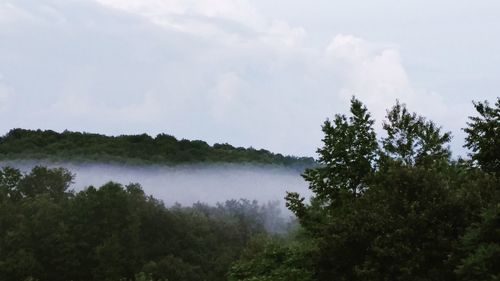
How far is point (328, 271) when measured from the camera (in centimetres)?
2714

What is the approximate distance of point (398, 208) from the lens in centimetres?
2594

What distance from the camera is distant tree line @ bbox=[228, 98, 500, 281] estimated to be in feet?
79.0

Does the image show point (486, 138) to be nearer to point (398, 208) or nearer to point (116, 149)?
point (398, 208)

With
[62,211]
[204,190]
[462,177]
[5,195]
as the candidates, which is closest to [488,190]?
[462,177]

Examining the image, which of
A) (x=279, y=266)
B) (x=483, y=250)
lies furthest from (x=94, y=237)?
(x=483, y=250)

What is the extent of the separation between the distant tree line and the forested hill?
101 m

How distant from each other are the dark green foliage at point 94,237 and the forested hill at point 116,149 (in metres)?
47.8

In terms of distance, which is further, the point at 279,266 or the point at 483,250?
the point at 279,266

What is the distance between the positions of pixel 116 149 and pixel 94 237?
226 ft

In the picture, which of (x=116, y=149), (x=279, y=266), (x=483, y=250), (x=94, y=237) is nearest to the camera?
(x=483, y=250)

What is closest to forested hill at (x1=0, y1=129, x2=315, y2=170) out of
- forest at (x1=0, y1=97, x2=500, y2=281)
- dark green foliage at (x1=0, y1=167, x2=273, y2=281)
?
dark green foliage at (x1=0, y1=167, x2=273, y2=281)

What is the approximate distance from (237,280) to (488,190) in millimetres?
13453

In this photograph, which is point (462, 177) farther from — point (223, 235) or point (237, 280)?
point (223, 235)

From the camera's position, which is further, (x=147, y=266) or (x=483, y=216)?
(x=147, y=266)
